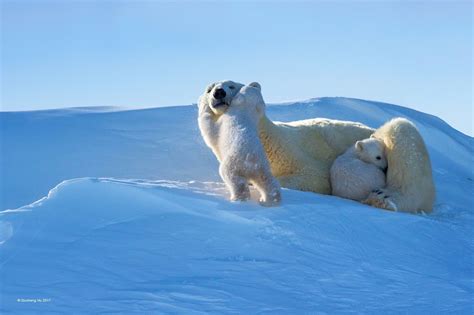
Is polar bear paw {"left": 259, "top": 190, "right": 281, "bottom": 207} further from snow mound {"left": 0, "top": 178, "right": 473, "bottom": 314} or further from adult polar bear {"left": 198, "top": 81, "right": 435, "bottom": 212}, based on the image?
adult polar bear {"left": 198, "top": 81, "right": 435, "bottom": 212}

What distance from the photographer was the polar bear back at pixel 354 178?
6035mm

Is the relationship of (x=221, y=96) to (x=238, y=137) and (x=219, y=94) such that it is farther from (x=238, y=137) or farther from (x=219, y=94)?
(x=238, y=137)

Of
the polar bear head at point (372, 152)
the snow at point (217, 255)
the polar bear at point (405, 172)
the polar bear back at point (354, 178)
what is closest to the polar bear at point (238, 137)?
the snow at point (217, 255)

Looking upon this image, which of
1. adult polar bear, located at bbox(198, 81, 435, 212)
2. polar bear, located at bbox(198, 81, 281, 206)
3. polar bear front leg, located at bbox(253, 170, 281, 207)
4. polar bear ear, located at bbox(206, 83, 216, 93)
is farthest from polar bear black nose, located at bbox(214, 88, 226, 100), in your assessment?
polar bear front leg, located at bbox(253, 170, 281, 207)

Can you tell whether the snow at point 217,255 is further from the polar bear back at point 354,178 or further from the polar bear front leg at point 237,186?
the polar bear back at point 354,178

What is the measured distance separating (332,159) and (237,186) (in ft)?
5.61

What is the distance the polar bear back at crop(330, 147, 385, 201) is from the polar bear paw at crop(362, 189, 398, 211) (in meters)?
0.10

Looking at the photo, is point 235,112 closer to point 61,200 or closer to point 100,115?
point 61,200

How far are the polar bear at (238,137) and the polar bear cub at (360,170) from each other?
1042 millimetres

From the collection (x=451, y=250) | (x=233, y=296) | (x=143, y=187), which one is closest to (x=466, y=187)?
(x=451, y=250)

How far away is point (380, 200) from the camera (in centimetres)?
583

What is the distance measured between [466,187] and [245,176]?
4178mm

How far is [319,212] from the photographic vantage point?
16.0 ft

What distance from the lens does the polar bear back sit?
6.04 m
